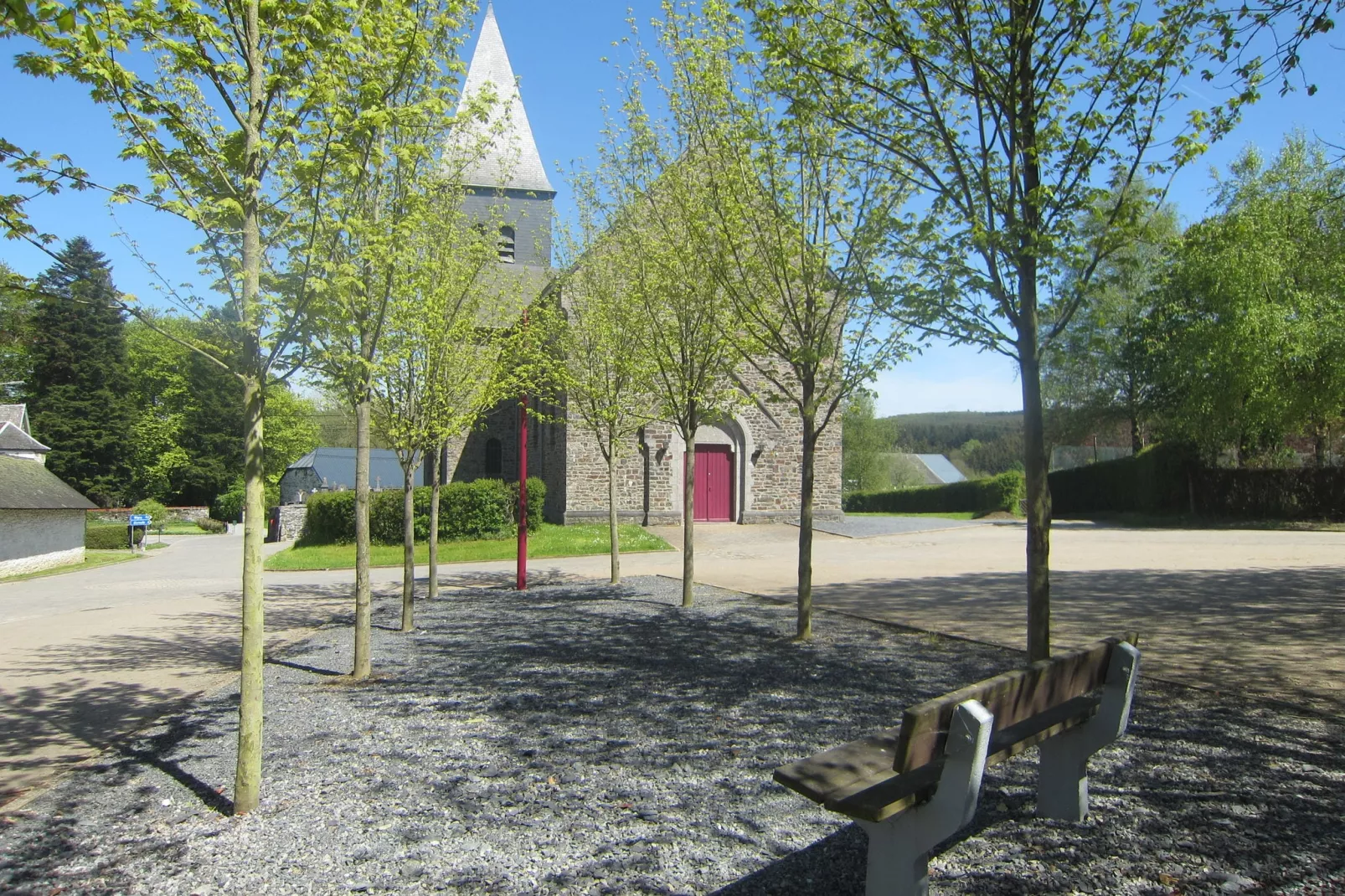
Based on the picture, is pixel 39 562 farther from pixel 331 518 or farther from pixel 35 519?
pixel 331 518

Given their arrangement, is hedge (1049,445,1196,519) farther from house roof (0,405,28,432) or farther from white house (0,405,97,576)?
house roof (0,405,28,432)

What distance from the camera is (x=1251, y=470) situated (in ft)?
83.8

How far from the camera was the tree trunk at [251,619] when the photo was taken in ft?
13.9

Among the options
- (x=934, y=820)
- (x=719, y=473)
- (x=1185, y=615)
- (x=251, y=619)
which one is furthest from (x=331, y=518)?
(x=934, y=820)

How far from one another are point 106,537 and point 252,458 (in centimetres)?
3236

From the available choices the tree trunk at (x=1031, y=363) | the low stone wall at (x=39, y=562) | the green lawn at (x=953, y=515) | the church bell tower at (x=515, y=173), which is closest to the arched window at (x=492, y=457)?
the church bell tower at (x=515, y=173)

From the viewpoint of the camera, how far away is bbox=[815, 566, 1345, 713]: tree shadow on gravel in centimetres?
651

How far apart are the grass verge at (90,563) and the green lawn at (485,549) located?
17.9 feet

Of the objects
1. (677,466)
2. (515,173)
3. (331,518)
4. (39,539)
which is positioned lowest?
(39,539)

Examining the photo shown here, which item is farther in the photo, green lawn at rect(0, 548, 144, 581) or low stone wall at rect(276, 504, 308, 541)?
low stone wall at rect(276, 504, 308, 541)

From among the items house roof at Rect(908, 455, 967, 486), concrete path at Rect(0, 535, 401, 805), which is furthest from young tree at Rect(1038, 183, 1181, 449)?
house roof at Rect(908, 455, 967, 486)

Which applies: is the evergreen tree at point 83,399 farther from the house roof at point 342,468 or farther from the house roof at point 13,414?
the house roof at point 342,468

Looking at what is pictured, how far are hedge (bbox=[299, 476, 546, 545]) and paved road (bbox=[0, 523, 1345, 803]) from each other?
3.40 m

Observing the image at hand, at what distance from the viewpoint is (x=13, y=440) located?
Answer: 33.5m
